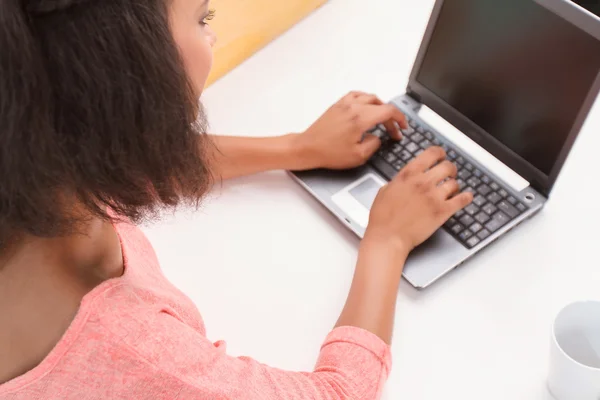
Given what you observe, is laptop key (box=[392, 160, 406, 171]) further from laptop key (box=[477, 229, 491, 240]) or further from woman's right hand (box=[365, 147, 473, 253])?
laptop key (box=[477, 229, 491, 240])

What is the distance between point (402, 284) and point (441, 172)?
0.53 ft

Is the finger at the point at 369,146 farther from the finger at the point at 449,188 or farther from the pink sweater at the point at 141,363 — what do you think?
the pink sweater at the point at 141,363

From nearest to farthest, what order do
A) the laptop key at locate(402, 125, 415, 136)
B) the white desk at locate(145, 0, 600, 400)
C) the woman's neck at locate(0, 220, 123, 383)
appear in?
the woman's neck at locate(0, 220, 123, 383) → the white desk at locate(145, 0, 600, 400) → the laptop key at locate(402, 125, 415, 136)

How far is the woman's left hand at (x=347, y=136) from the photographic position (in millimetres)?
889

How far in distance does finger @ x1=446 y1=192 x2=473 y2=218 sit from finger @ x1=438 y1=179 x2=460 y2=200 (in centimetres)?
1

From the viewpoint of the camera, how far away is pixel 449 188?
83 cm

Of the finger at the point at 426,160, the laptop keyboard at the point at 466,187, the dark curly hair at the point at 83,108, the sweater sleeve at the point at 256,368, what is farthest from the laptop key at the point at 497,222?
the dark curly hair at the point at 83,108

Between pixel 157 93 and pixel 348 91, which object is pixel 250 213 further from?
pixel 157 93

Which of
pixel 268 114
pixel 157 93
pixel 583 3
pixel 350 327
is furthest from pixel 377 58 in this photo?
pixel 157 93

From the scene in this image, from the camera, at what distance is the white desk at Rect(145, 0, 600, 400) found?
0.72 meters

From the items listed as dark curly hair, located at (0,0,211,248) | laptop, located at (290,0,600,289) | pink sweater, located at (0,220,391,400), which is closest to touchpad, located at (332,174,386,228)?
laptop, located at (290,0,600,289)

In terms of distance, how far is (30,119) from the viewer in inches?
15.8

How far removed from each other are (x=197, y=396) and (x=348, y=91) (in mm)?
647

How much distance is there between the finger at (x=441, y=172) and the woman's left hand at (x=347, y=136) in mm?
93
